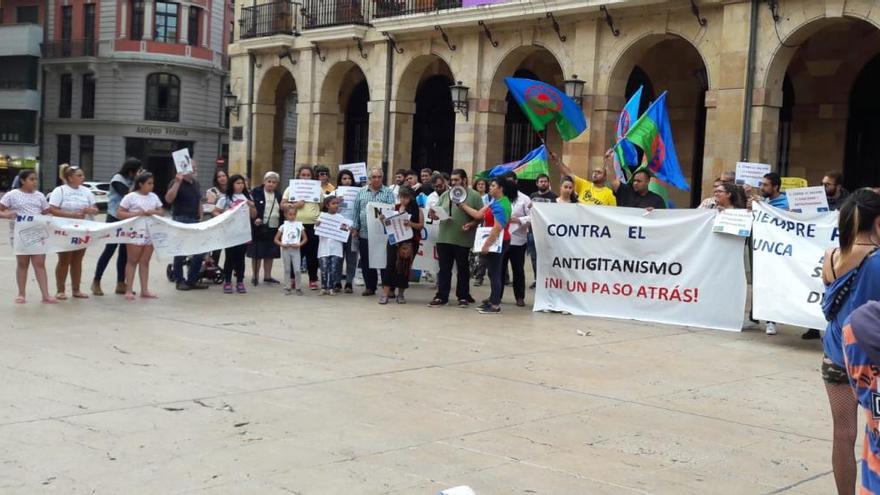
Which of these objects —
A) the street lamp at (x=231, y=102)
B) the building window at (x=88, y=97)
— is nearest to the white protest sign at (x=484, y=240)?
the street lamp at (x=231, y=102)

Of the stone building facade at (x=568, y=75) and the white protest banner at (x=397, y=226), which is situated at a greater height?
the stone building facade at (x=568, y=75)

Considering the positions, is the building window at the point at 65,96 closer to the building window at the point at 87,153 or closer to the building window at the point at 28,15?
the building window at the point at 87,153

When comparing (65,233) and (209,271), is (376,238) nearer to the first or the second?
(209,271)

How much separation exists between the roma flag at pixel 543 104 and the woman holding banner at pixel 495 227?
320 cm

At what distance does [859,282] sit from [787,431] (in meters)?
2.40

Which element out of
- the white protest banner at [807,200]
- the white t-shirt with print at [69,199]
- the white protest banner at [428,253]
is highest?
the white protest banner at [807,200]

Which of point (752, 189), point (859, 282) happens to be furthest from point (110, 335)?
point (752, 189)

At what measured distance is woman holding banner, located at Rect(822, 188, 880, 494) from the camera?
15.3 feet

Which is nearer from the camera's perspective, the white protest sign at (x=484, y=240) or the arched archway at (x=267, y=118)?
the white protest sign at (x=484, y=240)

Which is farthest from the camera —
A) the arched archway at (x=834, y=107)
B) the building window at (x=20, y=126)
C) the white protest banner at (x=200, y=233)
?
the building window at (x=20, y=126)

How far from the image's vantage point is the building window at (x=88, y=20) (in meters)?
48.2

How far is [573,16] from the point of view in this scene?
20469 mm

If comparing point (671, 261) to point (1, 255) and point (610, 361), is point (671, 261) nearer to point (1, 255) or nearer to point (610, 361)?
point (610, 361)

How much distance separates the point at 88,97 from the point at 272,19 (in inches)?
957
